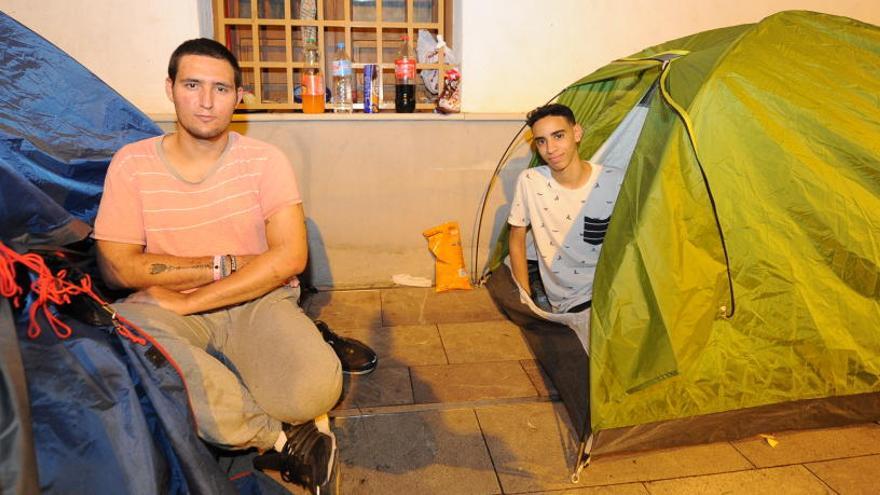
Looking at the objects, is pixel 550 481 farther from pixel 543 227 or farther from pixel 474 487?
pixel 543 227

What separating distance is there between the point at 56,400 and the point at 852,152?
6.89 feet

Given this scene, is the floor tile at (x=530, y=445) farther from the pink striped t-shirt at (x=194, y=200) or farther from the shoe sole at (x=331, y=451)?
the pink striped t-shirt at (x=194, y=200)

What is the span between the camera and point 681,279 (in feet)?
5.07

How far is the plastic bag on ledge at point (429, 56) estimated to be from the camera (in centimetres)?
313

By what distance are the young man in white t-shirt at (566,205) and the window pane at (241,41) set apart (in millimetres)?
1970

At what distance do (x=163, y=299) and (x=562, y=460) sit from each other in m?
1.32

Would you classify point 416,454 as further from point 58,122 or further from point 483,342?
point 58,122

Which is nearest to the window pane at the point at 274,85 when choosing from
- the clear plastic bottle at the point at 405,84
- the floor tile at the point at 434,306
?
the clear plastic bottle at the point at 405,84

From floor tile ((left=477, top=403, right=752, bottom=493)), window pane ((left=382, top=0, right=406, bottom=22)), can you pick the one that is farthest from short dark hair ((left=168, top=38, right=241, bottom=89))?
window pane ((left=382, top=0, right=406, bottom=22))

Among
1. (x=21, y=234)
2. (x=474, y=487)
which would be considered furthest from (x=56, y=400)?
(x=474, y=487)

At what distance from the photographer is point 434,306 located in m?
2.90

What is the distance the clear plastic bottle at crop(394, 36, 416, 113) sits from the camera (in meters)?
2.99

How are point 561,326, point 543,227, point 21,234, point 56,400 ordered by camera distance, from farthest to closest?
point 543,227, point 561,326, point 21,234, point 56,400

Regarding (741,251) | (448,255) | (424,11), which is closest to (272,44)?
(424,11)
